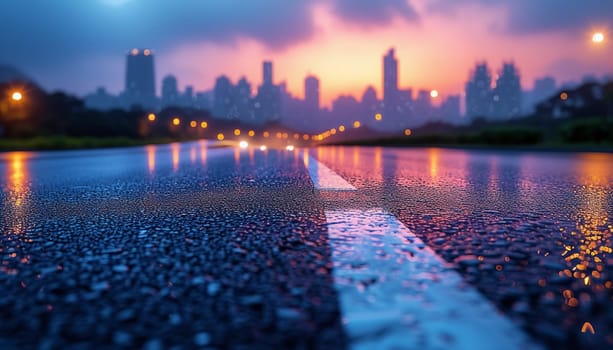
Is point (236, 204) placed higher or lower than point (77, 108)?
lower

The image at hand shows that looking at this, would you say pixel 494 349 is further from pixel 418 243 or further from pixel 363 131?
pixel 363 131

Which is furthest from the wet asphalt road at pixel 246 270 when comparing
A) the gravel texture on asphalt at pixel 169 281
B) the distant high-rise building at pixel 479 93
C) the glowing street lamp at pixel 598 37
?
the distant high-rise building at pixel 479 93

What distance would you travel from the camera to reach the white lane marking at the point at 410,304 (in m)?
1.36

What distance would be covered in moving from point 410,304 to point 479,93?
109542 mm

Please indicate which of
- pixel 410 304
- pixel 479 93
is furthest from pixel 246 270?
pixel 479 93

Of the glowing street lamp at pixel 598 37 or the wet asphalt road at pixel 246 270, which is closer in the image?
the wet asphalt road at pixel 246 270

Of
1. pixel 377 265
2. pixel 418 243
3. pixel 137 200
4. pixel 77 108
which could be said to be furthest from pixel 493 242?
pixel 77 108

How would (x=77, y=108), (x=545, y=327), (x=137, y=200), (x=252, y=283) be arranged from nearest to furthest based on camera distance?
(x=545, y=327) → (x=252, y=283) → (x=137, y=200) → (x=77, y=108)

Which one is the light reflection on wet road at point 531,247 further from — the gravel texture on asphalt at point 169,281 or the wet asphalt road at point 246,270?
the gravel texture on asphalt at point 169,281

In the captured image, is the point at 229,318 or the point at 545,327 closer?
the point at 545,327

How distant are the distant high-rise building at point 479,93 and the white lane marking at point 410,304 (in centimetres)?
10035

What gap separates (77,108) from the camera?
285ft

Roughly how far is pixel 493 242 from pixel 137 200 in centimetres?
378

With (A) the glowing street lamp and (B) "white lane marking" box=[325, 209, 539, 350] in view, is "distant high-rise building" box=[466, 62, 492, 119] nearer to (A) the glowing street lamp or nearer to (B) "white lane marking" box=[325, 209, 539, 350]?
(A) the glowing street lamp
